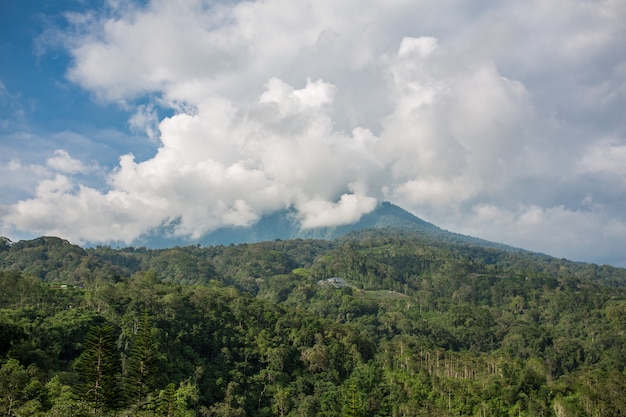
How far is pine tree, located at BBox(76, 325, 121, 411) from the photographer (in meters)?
33.5

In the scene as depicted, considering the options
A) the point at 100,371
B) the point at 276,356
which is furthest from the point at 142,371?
the point at 276,356

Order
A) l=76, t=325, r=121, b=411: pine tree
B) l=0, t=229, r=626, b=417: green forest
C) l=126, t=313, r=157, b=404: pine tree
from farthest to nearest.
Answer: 1. l=126, t=313, r=157, b=404: pine tree
2. l=0, t=229, r=626, b=417: green forest
3. l=76, t=325, r=121, b=411: pine tree

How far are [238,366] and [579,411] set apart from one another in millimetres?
43290

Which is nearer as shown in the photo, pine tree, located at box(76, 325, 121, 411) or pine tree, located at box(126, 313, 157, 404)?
pine tree, located at box(76, 325, 121, 411)

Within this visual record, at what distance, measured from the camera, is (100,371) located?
33.9m

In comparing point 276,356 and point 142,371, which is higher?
point 142,371

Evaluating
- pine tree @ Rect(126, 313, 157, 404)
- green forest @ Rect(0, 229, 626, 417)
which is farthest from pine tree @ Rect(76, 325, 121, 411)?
pine tree @ Rect(126, 313, 157, 404)

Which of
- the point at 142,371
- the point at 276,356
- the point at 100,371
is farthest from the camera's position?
the point at 276,356

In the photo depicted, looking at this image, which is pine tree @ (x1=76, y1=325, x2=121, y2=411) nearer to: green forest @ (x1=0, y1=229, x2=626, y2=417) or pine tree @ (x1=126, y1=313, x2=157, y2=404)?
green forest @ (x1=0, y1=229, x2=626, y2=417)

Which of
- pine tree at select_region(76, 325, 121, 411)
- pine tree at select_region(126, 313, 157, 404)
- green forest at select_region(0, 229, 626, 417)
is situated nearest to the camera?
pine tree at select_region(76, 325, 121, 411)

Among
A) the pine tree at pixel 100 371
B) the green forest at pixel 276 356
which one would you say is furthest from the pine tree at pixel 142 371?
the pine tree at pixel 100 371

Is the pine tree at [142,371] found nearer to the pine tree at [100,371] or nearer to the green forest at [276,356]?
the green forest at [276,356]

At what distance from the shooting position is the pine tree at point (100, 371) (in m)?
33.5

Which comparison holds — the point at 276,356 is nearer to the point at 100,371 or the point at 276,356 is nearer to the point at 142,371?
the point at 142,371
